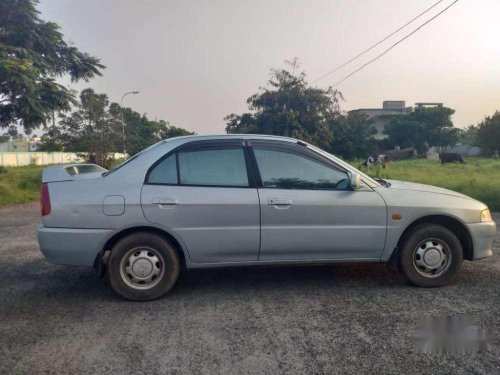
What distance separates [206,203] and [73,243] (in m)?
1.39

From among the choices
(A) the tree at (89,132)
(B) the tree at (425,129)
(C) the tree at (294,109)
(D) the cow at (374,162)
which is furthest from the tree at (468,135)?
(A) the tree at (89,132)

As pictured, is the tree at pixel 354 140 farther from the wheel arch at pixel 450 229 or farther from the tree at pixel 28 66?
the wheel arch at pixel 450 229

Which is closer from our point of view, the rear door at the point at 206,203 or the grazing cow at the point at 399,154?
the rear door at the point at 206,203

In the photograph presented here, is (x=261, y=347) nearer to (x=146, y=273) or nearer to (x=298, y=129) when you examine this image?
(x=146, y=273)

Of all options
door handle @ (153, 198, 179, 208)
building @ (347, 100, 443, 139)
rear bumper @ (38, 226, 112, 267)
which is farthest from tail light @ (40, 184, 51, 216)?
building @ (347, 100, 443, 139)

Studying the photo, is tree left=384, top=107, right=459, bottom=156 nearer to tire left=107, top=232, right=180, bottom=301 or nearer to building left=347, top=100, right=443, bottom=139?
building left=347, top=100, right=443, bottom=139

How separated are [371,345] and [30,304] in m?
3.33

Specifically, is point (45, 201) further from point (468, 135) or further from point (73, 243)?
point (468, 135)

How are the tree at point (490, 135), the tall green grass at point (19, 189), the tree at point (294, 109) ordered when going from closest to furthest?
the tall green grass at point (19, 189)
the tree at point (294, 109)
the tree at point (490, 135)

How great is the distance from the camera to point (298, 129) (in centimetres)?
2294

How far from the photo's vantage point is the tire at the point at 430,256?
4.67 m

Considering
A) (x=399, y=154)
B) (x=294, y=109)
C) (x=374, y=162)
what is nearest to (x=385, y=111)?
(x=399, y=154)

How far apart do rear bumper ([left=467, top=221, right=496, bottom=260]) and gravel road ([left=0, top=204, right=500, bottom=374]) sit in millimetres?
363

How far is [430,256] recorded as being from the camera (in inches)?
184
